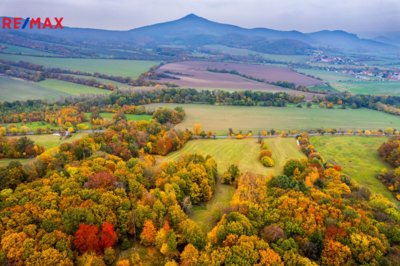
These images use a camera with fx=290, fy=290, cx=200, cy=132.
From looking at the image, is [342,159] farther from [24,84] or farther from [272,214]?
[24,84]

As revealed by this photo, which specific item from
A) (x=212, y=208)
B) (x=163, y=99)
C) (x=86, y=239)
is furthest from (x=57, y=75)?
(x=86, y=239)

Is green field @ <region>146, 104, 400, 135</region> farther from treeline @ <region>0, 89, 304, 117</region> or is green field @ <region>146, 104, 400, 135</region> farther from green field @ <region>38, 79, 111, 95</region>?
green field @ <region>38, 79, 111, 95</region>

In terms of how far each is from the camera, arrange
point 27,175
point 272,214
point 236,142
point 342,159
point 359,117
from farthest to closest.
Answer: point 359,117, point 236,142, point 342,159, point 27,175, point 272,214

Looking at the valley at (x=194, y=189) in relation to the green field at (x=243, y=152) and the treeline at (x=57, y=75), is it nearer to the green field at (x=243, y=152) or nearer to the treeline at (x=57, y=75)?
the green field at (x=243, y=152)

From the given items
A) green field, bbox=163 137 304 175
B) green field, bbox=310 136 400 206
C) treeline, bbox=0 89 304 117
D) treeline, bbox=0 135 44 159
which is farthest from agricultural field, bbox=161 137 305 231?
treeline, bbox=0 89 304 117

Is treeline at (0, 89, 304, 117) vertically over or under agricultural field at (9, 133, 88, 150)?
over

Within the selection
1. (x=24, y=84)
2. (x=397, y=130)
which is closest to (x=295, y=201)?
(x=397, y=130)

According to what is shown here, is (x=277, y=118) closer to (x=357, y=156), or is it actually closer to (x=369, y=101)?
(x=357, y=156)
